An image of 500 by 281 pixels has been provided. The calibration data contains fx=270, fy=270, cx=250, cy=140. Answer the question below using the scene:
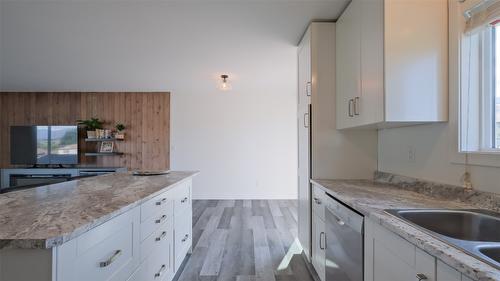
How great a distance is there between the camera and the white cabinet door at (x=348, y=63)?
2.02m

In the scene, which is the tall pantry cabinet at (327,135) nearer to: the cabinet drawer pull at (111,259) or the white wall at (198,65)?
the white wall at (198,65)

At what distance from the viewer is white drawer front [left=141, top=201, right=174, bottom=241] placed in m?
1.65

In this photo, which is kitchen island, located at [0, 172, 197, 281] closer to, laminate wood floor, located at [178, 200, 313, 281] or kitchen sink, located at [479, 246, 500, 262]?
laminate wood floor, located at [178, 200, 313, 281]

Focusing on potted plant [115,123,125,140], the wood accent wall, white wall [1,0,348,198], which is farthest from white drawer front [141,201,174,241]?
potted plant [115,123,125,140]

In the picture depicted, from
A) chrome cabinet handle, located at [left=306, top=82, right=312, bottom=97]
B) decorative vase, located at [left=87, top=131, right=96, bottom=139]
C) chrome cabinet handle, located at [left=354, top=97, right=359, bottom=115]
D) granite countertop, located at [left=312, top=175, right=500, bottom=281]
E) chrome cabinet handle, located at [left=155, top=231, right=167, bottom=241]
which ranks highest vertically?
chrome cabinet handle, located at [left=306, top=82, right=312, bottom=97]

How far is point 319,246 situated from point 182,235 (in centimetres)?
129

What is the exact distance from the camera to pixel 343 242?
1.62m

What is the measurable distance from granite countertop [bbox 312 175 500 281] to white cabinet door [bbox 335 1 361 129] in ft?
1.95

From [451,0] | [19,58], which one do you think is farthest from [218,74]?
[451,0]

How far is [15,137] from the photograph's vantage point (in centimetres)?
563

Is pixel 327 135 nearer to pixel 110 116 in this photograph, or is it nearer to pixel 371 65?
pixel 371 65

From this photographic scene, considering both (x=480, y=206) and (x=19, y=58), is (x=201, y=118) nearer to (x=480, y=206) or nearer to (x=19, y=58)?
(x=19, y=58)

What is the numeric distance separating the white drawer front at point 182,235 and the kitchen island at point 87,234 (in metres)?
0.14

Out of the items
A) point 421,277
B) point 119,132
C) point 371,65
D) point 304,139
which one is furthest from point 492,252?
point 119,132
